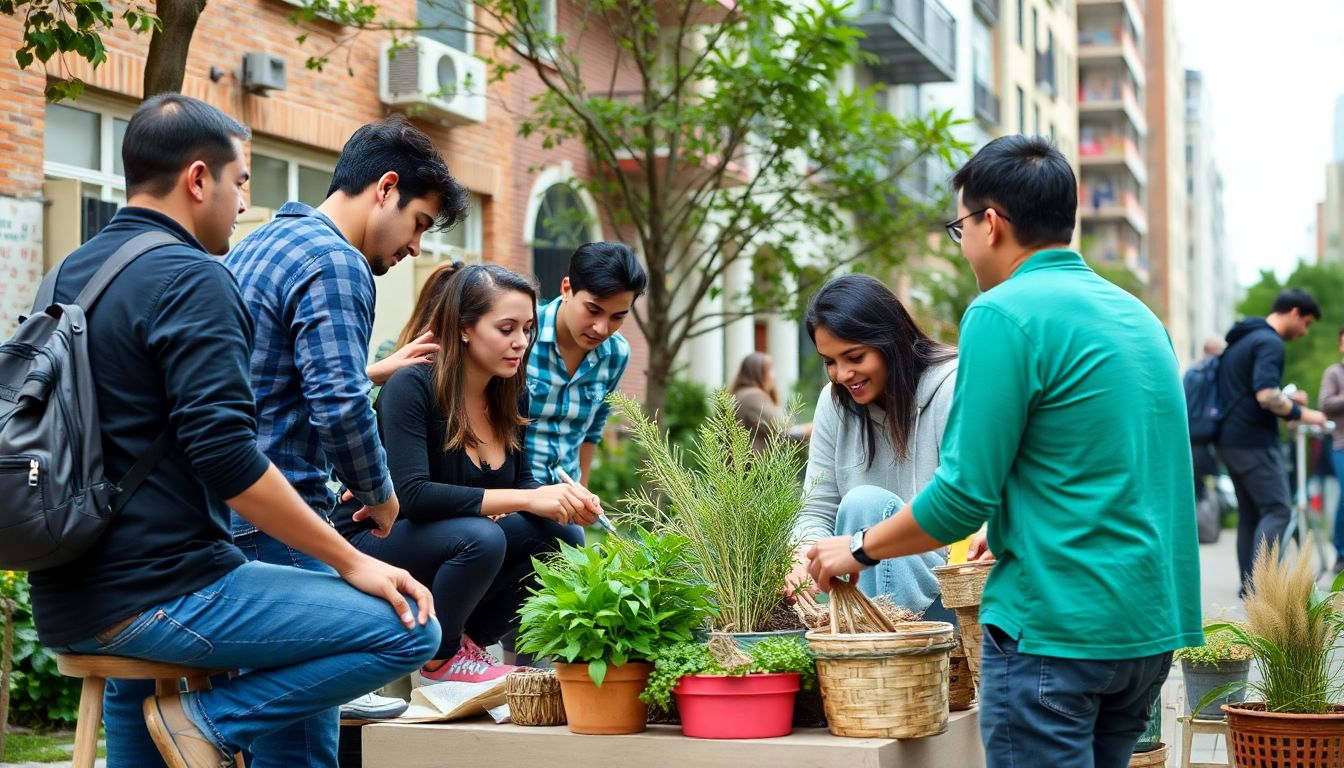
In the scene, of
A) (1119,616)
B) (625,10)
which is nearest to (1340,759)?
(1119,616)

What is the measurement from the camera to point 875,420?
4922mm

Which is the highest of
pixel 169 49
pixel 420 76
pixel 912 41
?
pixel 912 41

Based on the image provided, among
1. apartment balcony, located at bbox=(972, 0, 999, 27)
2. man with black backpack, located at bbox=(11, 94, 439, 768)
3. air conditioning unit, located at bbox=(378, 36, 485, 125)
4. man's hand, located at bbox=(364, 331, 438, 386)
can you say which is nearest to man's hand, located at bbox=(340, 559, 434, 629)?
man with black backpack, located at bbox=(11, 94, 439, 768)

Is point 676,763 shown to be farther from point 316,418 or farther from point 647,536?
point 316,418

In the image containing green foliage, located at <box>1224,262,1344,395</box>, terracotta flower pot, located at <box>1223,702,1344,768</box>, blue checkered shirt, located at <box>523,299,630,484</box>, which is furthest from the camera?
green foliage, located at <box>1224,262,1344,395</box>

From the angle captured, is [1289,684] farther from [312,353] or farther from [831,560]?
[312,353]

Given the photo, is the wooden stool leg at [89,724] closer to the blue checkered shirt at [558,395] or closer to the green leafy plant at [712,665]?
the green leafy plant at [712,665]

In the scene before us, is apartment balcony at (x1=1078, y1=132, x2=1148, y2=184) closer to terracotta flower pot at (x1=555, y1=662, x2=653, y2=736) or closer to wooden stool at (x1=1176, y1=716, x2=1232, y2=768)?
wooden stool at (x1=1176, y1=716, x2=1232, y2=768)

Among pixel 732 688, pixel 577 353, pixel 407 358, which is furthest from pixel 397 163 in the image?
pixel 577 353

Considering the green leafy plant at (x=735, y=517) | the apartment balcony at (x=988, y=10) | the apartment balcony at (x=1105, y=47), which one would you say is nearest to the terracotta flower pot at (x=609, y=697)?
the green leafy plant at (x=735, y=517)

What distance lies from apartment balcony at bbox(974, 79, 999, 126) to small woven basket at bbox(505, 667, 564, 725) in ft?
103

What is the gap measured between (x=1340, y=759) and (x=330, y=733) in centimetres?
283

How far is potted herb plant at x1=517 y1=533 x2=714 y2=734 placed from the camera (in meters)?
3.63

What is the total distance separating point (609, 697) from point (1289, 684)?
2089 mm
